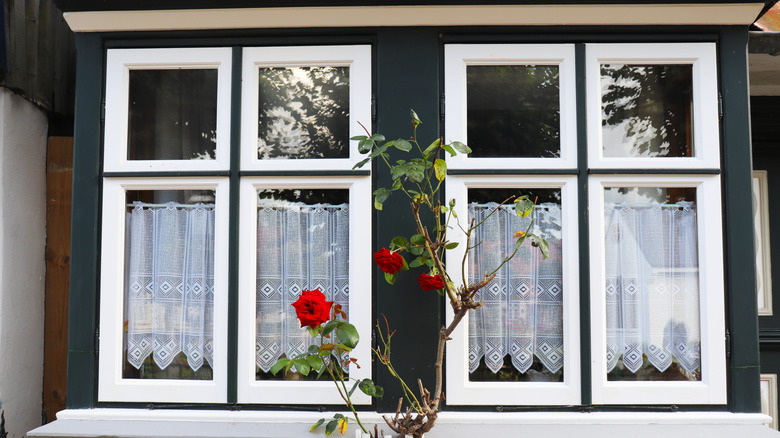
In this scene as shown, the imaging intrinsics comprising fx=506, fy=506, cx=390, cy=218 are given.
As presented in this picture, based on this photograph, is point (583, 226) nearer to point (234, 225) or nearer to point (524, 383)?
point (524, 383)

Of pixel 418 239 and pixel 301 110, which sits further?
pixel 301 110

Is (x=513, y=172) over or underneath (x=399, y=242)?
over

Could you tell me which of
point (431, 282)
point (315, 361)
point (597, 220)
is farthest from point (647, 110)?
point (315, 361)

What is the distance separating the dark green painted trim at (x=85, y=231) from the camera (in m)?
2.32

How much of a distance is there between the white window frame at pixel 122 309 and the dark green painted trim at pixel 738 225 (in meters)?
2.29

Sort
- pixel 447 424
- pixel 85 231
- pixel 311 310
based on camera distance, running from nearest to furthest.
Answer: pixel 311 310, pixel 447 424, pixel 85 231

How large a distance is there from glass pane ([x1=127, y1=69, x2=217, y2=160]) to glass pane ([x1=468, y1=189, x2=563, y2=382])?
1306 millimetres

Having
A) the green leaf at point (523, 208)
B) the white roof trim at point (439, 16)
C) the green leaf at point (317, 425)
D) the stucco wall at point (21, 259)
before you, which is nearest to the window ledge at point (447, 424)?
the green leaf at point (317, 425)

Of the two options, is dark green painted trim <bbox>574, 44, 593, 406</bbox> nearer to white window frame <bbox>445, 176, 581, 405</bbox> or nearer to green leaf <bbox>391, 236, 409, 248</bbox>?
white window frame <bbox>445, 176, 581, 405</bbox>

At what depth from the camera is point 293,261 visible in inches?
93.4

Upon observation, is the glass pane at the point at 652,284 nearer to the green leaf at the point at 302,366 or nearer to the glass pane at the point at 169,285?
the green leaf at the point at 302,366

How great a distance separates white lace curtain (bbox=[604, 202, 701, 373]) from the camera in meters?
2.30

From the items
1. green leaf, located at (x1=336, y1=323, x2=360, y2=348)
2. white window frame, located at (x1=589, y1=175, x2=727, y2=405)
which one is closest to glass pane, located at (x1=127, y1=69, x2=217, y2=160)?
green leaf, located at (x1=336, y1=323, x2=360, y2=348)

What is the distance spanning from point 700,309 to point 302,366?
179cm
